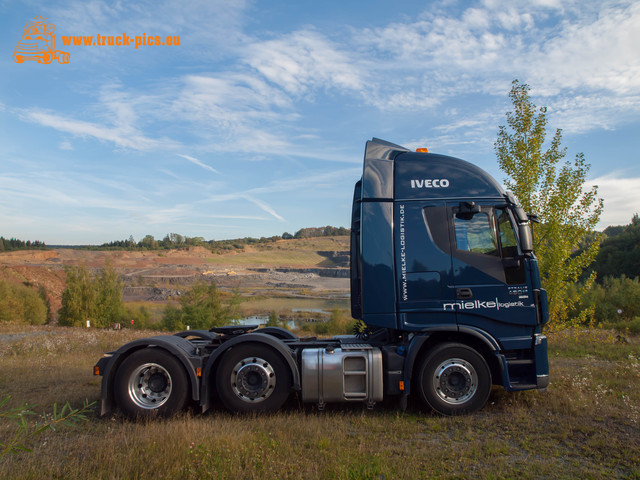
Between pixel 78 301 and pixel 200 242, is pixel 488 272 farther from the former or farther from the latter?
pixel 200 242

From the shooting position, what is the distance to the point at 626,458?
4.74 meters

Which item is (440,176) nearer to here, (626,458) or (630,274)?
(626,458)

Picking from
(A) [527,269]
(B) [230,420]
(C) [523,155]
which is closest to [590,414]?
(A) [527,269]

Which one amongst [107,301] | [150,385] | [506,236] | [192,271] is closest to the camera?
[150,385]

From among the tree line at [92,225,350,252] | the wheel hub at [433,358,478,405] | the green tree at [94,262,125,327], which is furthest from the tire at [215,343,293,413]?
the tree line at [92,225,350,252]

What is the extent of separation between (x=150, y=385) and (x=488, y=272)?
17.1 feet

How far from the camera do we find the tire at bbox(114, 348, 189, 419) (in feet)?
20.7

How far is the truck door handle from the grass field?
1.68 metres

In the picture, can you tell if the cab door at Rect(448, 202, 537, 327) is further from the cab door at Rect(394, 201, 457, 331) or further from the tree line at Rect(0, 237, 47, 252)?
the tree line at Rect(0, 237, 47, 252)

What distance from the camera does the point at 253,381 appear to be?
6.46 metres

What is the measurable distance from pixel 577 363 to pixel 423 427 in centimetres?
684

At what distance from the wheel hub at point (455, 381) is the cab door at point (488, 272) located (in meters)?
0.64

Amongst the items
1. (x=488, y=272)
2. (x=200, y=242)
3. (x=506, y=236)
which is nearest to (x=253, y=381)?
(x=488, y=272)

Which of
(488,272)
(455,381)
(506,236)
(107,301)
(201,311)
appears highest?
(506,236)
